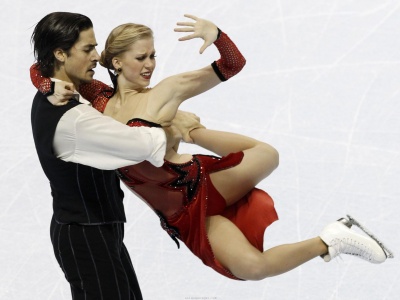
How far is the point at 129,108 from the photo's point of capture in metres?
4.91

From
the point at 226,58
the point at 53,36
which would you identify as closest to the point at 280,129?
the point at 226,58

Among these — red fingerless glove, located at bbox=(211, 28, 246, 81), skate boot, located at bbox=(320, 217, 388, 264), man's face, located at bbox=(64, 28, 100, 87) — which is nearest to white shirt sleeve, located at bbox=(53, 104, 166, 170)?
man's face, located at bbox=(64, 28, 100, 87)

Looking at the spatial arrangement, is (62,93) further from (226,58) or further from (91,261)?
(226,58)

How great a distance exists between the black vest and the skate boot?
3.88 feet

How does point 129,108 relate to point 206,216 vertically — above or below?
above

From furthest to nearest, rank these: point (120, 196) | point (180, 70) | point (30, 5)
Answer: point (30, 5) < point (180, 70) < point (120, 196)

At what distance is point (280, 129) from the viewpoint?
6.50 m

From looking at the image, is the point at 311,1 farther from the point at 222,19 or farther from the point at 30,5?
the point at 30,5

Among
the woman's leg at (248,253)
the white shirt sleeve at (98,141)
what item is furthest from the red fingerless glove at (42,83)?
the woman's leg at (248,253)

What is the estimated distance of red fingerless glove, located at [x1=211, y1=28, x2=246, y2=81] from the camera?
16.1ft

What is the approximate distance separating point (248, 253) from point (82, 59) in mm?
1250

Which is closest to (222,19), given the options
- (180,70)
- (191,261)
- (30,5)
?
(180,70)

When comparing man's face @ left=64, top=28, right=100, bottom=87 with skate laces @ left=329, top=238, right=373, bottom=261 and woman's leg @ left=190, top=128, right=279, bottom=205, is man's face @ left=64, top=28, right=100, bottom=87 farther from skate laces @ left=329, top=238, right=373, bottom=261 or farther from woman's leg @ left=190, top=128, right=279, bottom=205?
skate laces @ left=329, top=238, right=373, bottom=261

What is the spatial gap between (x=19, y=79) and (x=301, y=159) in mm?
2025
